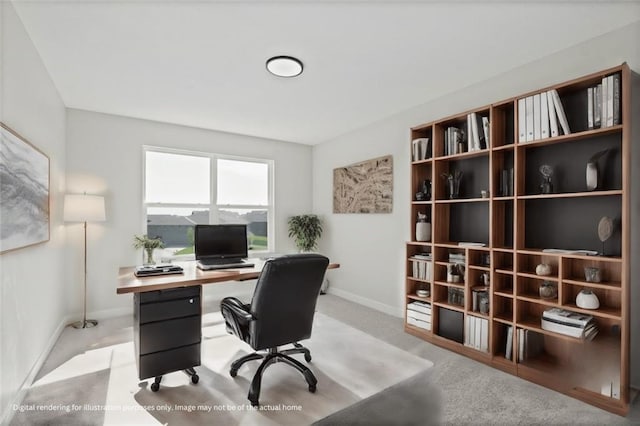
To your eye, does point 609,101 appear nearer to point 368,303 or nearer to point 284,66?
point 284,66

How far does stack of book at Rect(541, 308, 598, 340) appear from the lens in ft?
7.06

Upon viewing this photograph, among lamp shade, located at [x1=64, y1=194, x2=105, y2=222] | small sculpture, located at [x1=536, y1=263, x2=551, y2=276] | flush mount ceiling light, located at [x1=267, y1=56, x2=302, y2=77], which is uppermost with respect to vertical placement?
flush mount ceiling light, located at [x1=267, y1=56, x2=302, y2=77]

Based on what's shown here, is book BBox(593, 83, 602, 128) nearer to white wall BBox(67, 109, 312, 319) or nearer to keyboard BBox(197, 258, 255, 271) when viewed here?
keyboard BBox(197, 258, 255, 271)

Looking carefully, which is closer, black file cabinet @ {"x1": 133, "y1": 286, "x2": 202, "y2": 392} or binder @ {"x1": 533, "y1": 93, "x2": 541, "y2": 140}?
black file cabinet @ {"x1": 133, "y1": 286, "x2": 202, "y2": 392}

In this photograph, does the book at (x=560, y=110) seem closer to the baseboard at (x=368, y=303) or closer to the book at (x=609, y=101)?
the book at (x=609, y=101)

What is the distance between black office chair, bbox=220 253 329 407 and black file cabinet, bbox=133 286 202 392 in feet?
0.90

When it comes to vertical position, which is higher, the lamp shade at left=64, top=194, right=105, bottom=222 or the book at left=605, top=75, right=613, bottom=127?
the book at left=605, top=75, right=613, bottom=127

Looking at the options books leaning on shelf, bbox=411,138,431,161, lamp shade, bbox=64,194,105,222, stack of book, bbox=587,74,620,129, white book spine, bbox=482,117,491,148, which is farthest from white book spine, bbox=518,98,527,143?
lamp shade, bbox=64,194,105,222

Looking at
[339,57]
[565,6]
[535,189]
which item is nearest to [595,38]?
[565,6]

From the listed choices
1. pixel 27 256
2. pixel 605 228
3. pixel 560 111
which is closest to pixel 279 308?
pixel 27 256

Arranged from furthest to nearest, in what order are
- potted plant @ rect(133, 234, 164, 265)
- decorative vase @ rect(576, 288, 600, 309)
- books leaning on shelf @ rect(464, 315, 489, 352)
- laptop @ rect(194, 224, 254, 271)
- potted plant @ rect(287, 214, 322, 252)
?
potted plant @ rect(287, 214, 322, 252) < potted plant @ rect(133, 234, 164, 265) < laptop @ rect(194, 224, 254, 271) < books leaning on shelf @ rect(464, 315, 489, 352) < decorative vase @ rect(576, 288, 600, 309)

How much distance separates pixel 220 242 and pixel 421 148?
2303 millimetres

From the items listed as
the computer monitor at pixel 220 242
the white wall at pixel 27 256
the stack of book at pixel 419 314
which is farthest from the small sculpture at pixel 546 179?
the white wall at pixel 27 256

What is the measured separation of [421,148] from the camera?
3.38m
